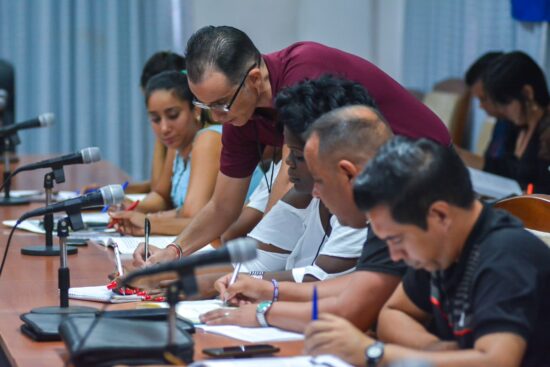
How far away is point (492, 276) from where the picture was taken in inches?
66.2

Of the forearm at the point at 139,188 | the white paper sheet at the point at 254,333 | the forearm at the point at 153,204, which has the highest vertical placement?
the white paper sheet at the point at 254,333

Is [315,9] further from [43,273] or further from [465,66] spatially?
[43,273]

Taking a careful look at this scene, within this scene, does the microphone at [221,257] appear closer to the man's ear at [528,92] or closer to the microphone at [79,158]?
the microphone at [79,158]

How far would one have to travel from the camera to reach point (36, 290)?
2.63 m

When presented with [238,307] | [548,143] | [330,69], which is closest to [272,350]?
[238,307]

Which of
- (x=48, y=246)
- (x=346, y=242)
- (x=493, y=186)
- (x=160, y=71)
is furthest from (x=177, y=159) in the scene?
(x=346, y=242)

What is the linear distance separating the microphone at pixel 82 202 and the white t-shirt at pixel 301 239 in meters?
0.49

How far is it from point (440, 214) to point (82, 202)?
0.94 metres

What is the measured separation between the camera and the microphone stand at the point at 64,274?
2.29 meters

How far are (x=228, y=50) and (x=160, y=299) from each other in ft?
2.34

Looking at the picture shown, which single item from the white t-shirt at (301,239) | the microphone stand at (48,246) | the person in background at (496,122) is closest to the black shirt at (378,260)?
the white t-shirt at (301,239)

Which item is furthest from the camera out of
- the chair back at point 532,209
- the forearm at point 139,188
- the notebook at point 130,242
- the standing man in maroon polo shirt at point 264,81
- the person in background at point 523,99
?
the forearm at point 139,188

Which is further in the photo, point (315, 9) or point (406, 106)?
point (315, 9)

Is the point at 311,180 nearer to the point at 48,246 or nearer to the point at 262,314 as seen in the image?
the point at 262,314
